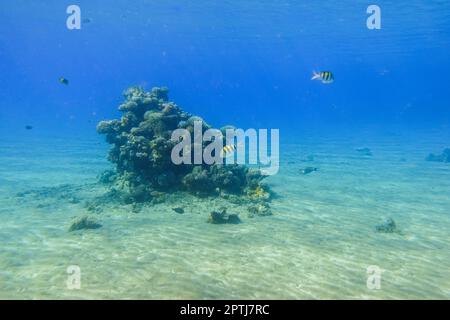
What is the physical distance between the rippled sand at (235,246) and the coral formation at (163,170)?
66 cm

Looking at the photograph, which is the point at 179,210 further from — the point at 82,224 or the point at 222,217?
the point at 82,224

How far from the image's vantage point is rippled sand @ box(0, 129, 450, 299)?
638 centimetres

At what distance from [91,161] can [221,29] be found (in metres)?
40.4

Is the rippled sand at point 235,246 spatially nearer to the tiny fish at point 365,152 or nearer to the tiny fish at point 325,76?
the tiny fish at point 325,76

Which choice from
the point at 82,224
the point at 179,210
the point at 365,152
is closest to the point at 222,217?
the point at 179,210

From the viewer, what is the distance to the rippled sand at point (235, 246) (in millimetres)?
6379

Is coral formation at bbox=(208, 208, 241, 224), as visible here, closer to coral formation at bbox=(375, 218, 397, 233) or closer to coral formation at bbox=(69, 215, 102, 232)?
coral formation at bbox=(69, 215, 102, 232)

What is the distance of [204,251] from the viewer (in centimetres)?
816

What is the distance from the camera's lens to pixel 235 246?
28.1 ft

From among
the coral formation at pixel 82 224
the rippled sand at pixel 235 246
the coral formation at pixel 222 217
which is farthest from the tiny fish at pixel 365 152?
the coral formation at pixel 82 224

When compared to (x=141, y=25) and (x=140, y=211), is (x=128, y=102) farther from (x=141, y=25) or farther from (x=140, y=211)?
(x=141, y=25)

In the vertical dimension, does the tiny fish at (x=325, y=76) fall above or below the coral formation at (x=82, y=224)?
above

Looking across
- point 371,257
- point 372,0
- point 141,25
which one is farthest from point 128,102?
point 141,25

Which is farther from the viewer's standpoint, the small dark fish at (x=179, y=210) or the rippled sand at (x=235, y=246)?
the small dark fish at (x=179, y=210)
